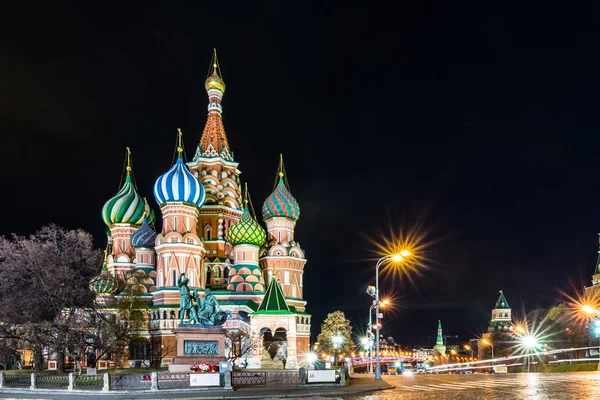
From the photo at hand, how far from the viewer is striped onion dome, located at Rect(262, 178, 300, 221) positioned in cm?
7112

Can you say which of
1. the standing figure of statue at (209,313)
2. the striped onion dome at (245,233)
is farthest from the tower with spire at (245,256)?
the standing figure of statue at (209,313)

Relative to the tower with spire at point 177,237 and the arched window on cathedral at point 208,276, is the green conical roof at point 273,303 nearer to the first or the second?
the tower with spire at point 177,237

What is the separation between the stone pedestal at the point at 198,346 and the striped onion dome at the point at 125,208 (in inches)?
1634

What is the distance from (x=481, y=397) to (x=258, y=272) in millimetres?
46131

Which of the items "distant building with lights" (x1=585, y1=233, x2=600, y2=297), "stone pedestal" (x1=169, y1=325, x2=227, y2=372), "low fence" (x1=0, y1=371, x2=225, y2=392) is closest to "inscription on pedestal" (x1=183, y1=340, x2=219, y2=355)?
"stone pedestal" (x1=169, y1=325, x2=227, y2=372)

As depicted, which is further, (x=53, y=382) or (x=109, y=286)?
(x=109, y=286)

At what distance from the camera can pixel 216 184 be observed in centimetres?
7269

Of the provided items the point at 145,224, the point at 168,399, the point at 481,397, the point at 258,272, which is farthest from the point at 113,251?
the point at 481,397

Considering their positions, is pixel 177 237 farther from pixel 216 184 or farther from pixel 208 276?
pixel 216 184

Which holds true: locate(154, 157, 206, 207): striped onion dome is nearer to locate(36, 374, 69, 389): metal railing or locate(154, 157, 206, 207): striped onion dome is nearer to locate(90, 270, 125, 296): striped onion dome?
locate(90, 270, 125, 296): striped onion dome

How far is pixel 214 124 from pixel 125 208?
16482mm

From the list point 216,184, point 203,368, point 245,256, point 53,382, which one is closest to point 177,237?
point 245,256

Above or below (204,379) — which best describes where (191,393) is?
below

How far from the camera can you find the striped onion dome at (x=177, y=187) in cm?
6097
